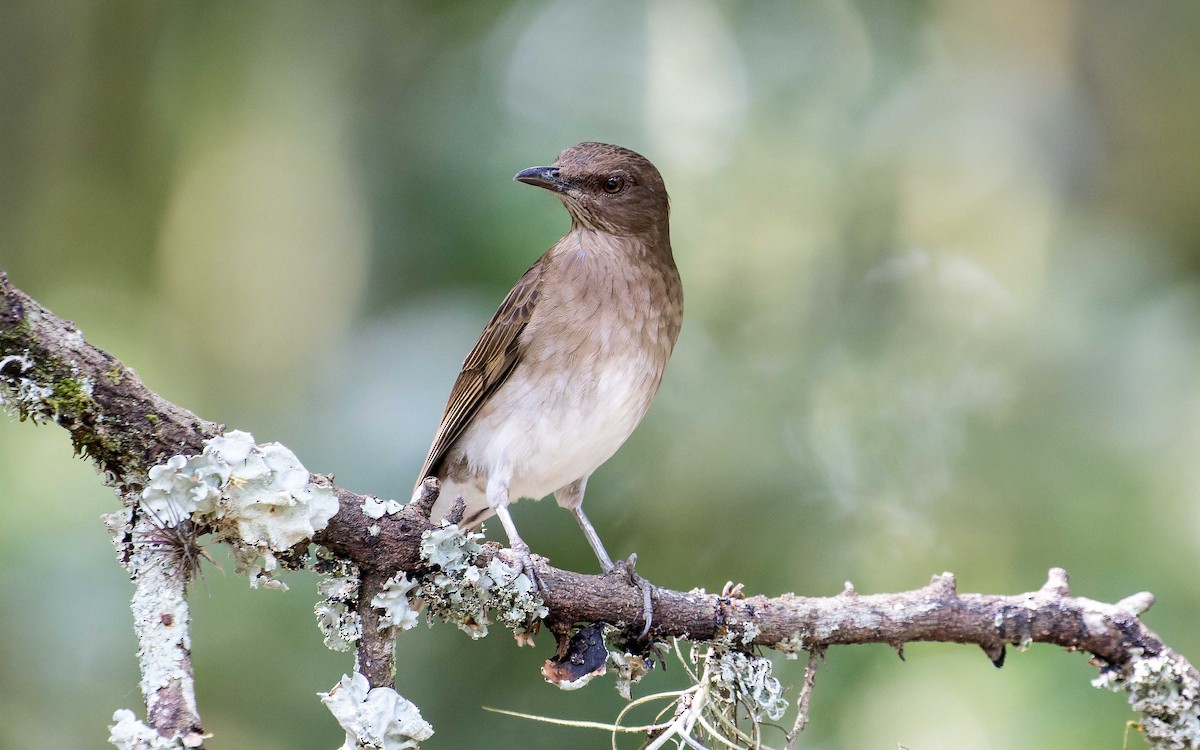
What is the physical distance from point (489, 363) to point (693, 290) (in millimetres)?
1376

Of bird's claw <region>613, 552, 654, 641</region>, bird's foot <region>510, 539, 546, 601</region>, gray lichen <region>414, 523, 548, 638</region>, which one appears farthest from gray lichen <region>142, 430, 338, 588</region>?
bird's claw <region>613, 552, 654, 641</region>

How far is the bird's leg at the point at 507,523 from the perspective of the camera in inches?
105

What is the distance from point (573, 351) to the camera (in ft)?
11.9

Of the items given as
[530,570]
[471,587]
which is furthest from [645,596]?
[471,587]

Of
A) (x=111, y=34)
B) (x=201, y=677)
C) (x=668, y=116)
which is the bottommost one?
(x=201, y=677)

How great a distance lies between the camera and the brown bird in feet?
12.0

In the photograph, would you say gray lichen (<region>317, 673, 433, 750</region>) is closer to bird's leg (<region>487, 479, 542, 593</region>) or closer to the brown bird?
bird's leg (<region>487, 479, 542, 593</region>)

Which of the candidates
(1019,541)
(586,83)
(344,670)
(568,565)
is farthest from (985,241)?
(344,670)

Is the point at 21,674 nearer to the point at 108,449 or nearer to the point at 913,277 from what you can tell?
the point at 108,449

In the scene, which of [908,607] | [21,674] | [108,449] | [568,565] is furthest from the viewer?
[568,565]

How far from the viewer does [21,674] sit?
405 centimetres

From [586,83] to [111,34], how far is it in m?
2.33

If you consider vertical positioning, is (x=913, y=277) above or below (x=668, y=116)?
below

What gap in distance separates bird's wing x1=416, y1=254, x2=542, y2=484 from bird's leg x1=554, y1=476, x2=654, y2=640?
564 mm
